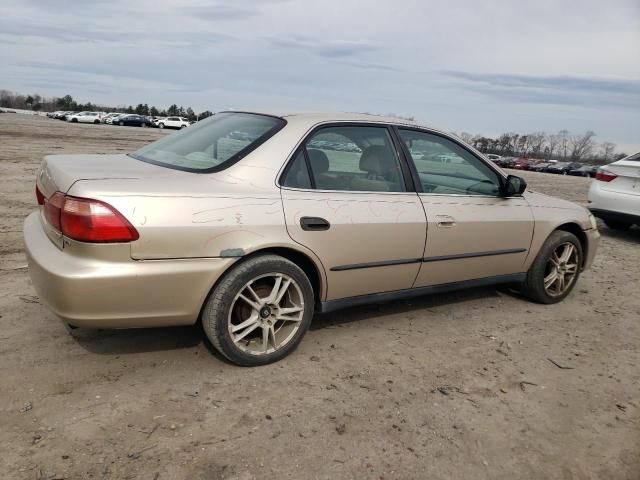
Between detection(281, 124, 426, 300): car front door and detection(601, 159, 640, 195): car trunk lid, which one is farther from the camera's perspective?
detection(601, 159, 640, 195): car trunk lid

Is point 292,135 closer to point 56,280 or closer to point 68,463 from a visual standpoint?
point 56,280

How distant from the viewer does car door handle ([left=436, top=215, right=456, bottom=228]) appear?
12.4 feet

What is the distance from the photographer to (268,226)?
9.97 ft

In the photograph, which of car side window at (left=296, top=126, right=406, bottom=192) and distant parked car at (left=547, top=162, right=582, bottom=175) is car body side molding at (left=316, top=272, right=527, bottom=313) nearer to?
car side window at (left=296, top=126, right=406, bottom=192)

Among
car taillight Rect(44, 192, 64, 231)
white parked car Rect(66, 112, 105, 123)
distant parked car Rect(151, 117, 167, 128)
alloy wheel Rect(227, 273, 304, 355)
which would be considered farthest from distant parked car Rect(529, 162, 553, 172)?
car taillight Rect(44, 192, 64, 231)

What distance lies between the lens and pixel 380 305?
443cm

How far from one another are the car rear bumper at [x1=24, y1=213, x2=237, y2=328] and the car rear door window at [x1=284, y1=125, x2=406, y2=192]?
36.2 inches

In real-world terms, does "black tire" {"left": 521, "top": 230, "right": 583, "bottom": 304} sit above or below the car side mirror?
below

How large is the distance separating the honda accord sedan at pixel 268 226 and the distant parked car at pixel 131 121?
58.9 meters

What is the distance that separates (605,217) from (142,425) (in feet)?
25.5

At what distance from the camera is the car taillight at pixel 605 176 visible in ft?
26.0

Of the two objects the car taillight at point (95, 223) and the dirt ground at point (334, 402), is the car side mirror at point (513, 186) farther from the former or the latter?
the car taillight at point (95, 223)

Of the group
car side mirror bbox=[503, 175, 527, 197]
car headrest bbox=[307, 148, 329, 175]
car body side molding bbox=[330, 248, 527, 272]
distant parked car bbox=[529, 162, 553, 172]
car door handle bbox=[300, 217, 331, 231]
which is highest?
car headrest bbox=[307, 148, 329, 175]

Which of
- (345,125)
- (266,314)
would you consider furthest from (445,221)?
(266,314)
